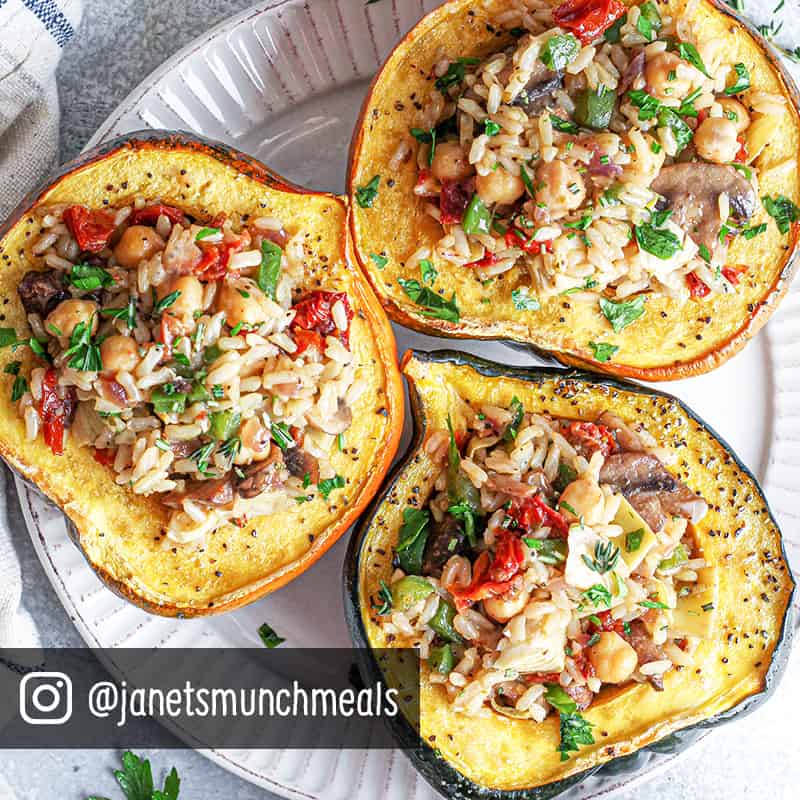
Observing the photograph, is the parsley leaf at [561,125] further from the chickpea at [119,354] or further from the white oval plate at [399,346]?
the chickpea at [119,354]

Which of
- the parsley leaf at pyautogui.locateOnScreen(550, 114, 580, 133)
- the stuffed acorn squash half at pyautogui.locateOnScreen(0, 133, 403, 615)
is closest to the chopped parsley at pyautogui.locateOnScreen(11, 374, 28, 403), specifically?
the stuffed acorn squash half at pyautogui.locateOnScreen(0, 133, 403, 615)

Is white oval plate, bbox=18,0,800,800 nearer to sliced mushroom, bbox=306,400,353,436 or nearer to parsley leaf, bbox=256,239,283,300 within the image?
sliced mushroom, bbox=306,400,353,436

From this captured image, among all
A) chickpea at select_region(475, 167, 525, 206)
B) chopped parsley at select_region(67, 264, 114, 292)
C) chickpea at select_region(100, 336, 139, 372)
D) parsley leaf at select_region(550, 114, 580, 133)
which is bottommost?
chickpea at select_region(475, 167, 525, 206)

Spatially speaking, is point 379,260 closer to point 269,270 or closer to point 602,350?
point 269,270
